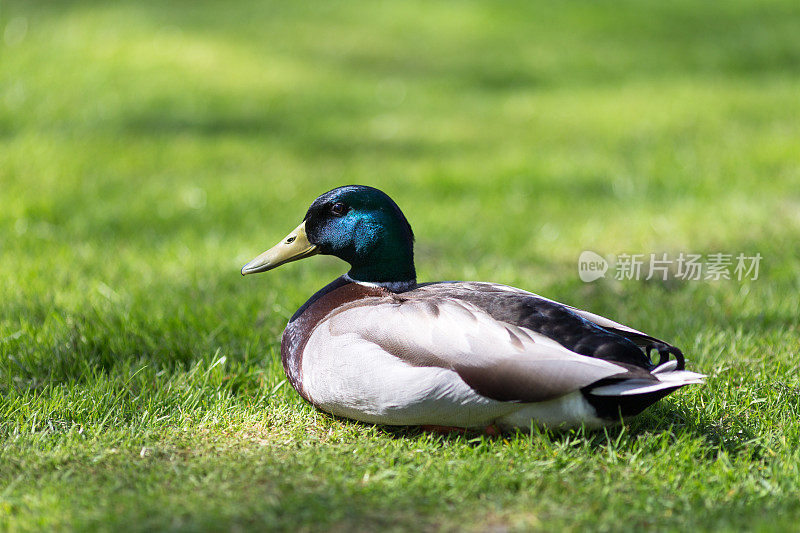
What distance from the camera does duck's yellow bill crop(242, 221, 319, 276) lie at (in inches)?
124

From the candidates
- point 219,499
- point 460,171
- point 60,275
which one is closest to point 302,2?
point 460,171

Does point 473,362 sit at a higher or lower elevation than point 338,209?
lower

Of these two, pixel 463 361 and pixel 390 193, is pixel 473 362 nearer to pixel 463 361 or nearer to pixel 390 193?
pixel 463 361

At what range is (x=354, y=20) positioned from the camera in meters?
11.2

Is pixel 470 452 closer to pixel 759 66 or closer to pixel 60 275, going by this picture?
pixel 60 275

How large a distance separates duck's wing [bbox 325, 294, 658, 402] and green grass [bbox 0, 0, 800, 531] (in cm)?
24

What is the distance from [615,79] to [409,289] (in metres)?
6.97

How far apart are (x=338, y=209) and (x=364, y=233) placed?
0.41 ft

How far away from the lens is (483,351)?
2.60 metres

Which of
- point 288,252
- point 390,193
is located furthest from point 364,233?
point 390,193
